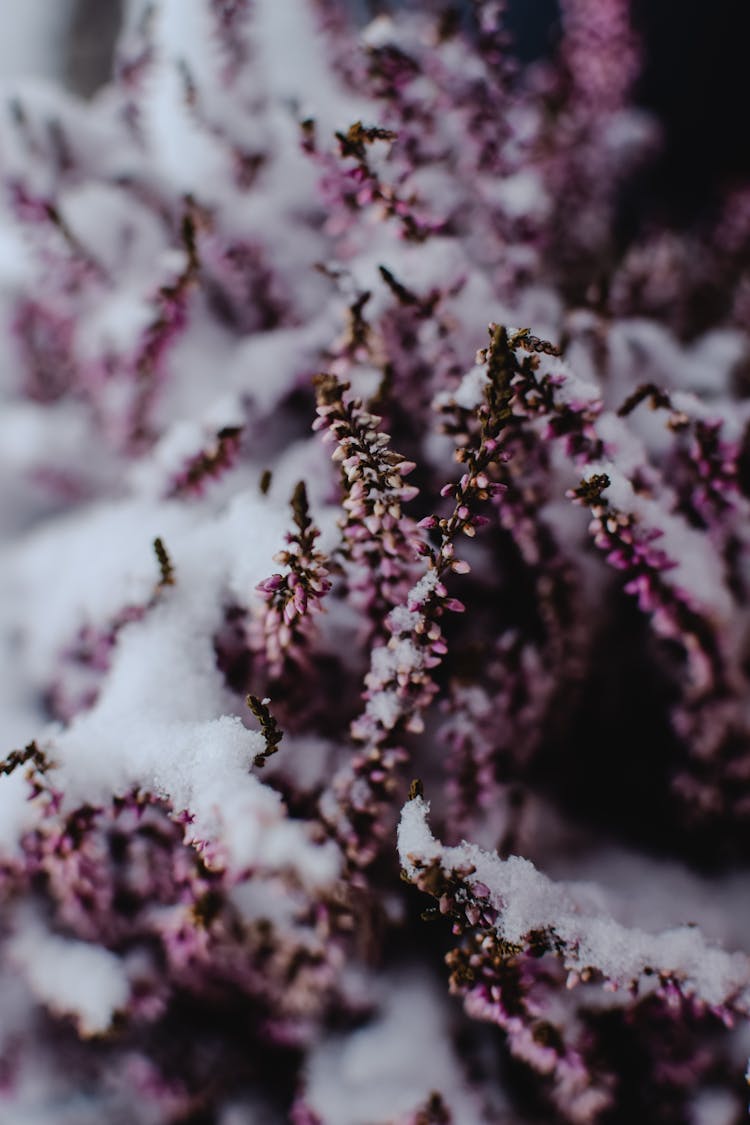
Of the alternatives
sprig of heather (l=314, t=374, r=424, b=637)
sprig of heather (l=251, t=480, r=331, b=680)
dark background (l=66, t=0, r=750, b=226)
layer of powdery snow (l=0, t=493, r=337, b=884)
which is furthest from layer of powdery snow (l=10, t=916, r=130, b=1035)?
dark background (l=66, t=0, r=750, b=226)

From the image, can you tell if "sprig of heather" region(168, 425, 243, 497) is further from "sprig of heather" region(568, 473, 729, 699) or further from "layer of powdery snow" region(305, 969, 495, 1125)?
"layer of powdery snow" region(305, 969, 495, 1125)

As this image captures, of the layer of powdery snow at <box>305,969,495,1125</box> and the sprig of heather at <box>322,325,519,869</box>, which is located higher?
the sprig of heather at <box>322,325,519,869</box>

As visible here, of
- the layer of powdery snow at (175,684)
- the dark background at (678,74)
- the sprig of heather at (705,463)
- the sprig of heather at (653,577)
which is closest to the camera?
the layer of powdery snow at (175,684)

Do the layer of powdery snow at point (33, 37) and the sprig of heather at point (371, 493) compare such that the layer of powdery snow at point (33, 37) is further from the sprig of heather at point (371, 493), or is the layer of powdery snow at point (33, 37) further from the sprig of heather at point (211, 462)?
the sprig of heather at point (371, 493)

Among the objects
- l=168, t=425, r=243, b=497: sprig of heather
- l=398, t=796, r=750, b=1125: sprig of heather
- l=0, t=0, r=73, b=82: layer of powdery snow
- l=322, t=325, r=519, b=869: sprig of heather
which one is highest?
l=0, t=0, r=73, b=82: layer of powdery snow

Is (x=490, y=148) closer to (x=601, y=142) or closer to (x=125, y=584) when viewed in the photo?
(x=601, y=142)

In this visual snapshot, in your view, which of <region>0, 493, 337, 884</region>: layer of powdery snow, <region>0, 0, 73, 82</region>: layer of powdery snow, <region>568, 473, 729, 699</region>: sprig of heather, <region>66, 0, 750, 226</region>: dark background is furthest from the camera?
<region>0, 0, 73, 82</region>: layer of powdery snow

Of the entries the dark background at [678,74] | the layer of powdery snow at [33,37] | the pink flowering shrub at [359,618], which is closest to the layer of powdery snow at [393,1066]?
the pink flowering shrub at [359,618]
